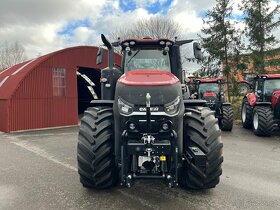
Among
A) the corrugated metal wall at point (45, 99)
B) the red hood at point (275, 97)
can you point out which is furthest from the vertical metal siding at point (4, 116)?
the red hood at point (275, 97)

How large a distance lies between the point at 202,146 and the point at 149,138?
880 mm

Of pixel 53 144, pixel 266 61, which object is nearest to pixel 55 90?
pixel 53 144

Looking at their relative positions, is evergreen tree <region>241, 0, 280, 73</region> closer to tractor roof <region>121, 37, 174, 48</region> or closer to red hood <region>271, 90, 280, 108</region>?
red hood <region>271, 90, 280, 108</region>

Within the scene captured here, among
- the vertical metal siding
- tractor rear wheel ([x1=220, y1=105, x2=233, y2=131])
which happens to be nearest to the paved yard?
tractor rear wheel ([x1=220, y1=105, x2=233, y2=131])

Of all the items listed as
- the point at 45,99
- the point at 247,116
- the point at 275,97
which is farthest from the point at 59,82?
the point at 275,97

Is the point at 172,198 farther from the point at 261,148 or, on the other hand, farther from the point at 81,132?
the point at 261,148

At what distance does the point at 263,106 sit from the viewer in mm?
10812

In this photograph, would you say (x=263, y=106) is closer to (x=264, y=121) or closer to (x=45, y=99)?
(x=264, y=121)

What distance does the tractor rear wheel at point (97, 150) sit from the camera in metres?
4.29

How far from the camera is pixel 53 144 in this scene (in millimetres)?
9727

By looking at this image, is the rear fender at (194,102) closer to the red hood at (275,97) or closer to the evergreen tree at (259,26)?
the red hood at (275,97)

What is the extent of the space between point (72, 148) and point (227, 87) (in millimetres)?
14259

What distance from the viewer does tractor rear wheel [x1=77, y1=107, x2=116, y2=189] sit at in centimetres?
429

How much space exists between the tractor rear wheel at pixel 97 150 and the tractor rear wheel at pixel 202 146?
1.19 metres
